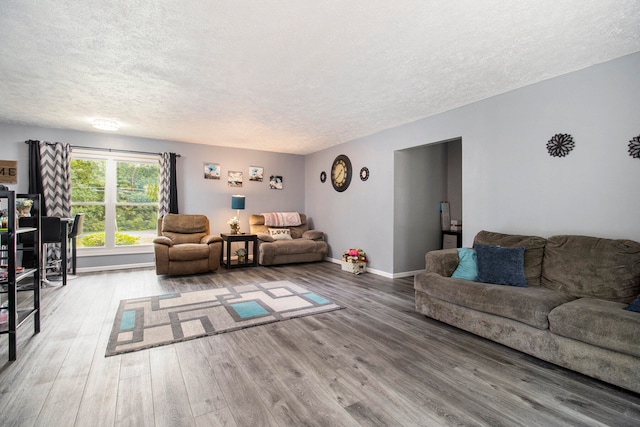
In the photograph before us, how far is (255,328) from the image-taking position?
2.96m

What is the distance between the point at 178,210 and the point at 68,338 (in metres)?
→ 3.73

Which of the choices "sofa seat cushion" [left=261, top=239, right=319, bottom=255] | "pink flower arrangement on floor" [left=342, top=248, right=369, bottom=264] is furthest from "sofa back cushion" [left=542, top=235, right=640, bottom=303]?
"sofa seat cushion" [left=261, top=239, right=319, bottom=255]

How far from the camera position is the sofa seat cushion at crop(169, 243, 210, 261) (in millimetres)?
4961

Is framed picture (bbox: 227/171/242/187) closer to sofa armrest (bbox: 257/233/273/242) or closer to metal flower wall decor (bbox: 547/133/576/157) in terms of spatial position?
sofa armrest (bbox: 257/233/273/242)

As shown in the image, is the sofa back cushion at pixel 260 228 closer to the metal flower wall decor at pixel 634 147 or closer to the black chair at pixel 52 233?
the black chair at pixel 52 233

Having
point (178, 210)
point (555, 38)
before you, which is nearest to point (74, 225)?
point (178, 210)

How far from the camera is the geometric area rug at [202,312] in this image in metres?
2.72

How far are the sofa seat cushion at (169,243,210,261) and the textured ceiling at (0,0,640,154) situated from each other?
2.10 metres

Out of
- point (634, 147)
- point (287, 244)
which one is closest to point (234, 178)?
point (287, 244)

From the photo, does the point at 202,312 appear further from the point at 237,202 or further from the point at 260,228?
the point at 260,228

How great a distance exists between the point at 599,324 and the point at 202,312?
341 cm

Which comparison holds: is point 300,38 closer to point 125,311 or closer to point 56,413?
point 56,413

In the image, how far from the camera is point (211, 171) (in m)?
6.54

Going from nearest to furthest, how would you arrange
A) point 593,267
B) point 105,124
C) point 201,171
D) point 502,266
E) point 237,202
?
point 593,267 → point 502,266 → point 105,124 → point 237,202 → point 201,171
